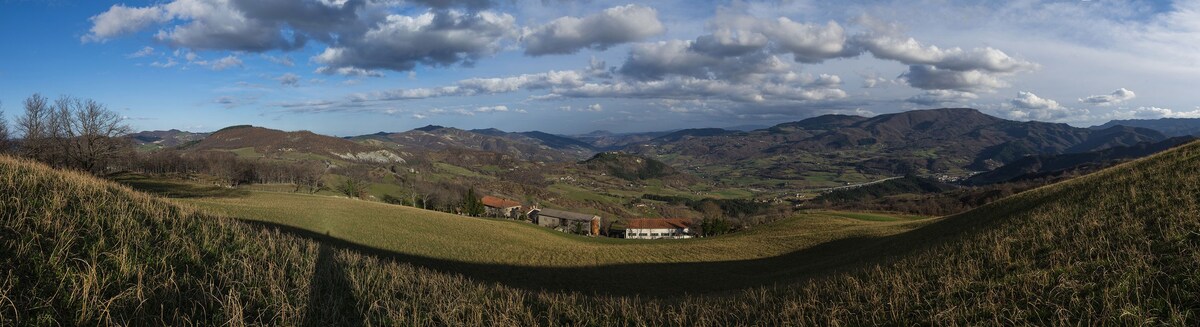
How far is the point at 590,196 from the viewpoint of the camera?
19088 centimetres

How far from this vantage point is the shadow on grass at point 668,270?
972 inches

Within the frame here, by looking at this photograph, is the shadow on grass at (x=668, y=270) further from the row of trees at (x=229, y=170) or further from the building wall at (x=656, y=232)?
the row of trees at (x=229, y=170)

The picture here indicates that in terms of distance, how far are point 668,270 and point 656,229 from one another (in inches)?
3093

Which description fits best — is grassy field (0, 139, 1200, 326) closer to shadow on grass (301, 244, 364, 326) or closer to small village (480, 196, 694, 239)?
shadow on grass (301, 244, 364, 326)

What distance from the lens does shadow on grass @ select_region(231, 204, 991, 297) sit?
972 inches

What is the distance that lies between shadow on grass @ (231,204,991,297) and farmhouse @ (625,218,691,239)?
243 feet

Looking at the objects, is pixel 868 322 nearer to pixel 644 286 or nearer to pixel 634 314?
pixel 634 314

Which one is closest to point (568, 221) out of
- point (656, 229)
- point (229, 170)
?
point (656, 229)

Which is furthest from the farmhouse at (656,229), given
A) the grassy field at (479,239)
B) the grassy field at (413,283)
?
the grassy field at (413,283)

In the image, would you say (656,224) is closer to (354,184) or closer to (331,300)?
(354,184)

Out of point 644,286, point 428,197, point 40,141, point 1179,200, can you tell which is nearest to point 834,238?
point 644,286

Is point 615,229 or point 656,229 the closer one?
point 656,229

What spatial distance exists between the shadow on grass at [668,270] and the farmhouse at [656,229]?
74038 mm

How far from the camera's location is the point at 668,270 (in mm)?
32875
